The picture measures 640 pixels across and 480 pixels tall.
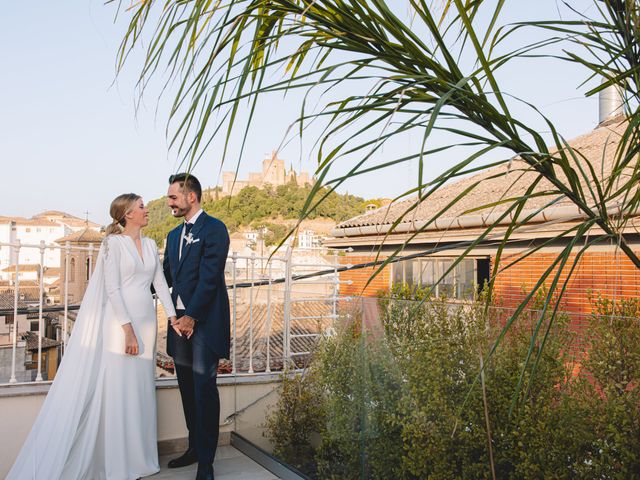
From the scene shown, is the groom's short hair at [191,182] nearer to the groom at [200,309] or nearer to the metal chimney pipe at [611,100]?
the groom at [200,309]

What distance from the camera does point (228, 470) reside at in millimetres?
3564

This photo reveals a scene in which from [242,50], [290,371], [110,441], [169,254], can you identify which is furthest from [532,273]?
[242,50]

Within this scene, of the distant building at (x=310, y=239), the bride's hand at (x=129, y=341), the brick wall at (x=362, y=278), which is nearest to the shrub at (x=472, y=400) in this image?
the bride's hand at (x=129, y=341)

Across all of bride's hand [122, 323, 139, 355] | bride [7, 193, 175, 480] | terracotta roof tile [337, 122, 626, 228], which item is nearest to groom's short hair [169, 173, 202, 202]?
bride [7, 193, 175, 480]

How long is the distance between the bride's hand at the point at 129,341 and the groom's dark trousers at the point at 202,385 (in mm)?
245

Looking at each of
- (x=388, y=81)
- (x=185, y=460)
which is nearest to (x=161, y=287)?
(x=185, y=460)

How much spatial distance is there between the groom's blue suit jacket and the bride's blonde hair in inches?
14.9

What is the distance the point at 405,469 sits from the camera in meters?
2.59

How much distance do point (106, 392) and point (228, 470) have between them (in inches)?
33.4

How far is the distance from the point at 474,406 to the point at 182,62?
1673mm

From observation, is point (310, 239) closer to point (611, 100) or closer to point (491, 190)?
point (491, 190)

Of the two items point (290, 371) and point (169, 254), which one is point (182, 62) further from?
point (290, 371)

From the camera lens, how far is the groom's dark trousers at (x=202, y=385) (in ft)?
10.8

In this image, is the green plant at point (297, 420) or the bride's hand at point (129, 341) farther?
the green plant at point (297, 420)
